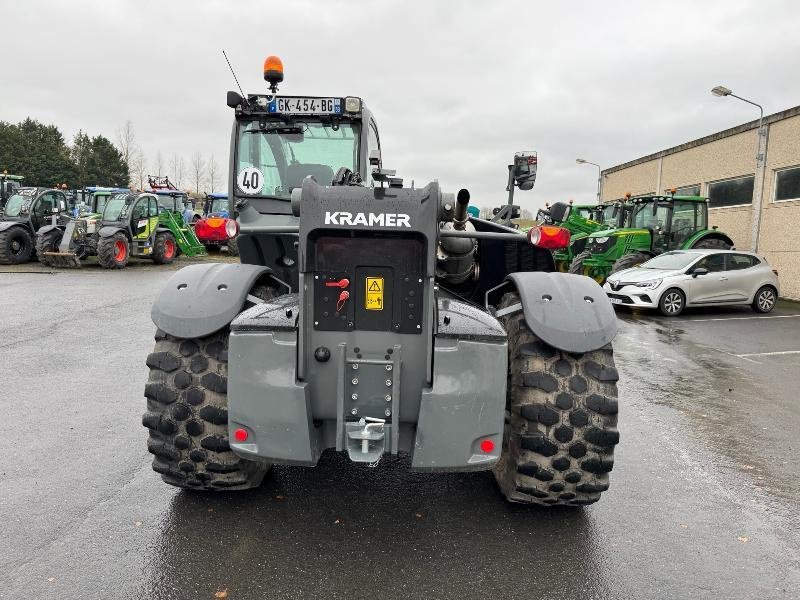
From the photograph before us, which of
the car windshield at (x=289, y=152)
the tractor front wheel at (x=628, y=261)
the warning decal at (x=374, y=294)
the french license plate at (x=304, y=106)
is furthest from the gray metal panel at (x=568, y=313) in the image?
the tractor front wheel at (x=628, y=261)

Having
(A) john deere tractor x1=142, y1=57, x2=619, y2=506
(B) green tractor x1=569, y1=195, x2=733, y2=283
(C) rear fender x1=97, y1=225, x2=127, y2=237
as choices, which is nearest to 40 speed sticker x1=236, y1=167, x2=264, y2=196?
(A) john deere tractor x1=142, y1=57, x2=619, y2=506

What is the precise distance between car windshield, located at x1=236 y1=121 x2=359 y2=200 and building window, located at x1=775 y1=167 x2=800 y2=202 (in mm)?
16196

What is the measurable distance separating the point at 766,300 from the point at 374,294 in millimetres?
13363

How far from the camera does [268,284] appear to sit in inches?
144

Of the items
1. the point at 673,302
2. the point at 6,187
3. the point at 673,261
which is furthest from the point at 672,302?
the point at 6,187

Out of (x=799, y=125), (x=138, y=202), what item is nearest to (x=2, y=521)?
(x=138, y=202)

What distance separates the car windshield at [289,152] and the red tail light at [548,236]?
259cm

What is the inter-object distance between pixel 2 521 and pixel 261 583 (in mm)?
1543

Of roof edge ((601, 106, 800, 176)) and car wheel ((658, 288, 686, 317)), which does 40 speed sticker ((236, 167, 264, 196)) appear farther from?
roof edge ((601, 106, 800, 176))

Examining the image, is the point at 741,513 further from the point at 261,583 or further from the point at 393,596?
the point at 261,583

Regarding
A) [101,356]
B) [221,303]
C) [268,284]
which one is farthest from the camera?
[101,356]

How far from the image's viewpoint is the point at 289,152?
532 cm

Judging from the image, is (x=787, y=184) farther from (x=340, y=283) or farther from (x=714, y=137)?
(x=340, y=283)

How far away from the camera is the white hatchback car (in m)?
12.1
